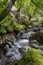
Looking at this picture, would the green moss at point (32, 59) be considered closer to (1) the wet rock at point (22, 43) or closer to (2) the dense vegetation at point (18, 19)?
(2) the dense vegetation at point (18, 19)

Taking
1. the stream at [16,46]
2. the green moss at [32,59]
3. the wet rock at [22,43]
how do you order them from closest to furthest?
1. the green moss at [32,59]
2. the stream at [16,46]
3. the wet rock at [22,43]

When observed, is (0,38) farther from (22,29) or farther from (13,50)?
(22,29)

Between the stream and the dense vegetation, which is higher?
the dense vegetation

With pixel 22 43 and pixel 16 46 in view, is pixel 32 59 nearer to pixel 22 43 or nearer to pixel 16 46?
pixel 16 46

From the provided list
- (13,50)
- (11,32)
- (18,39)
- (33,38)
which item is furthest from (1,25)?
(13,50)

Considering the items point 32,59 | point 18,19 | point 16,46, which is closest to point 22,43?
point 16,46

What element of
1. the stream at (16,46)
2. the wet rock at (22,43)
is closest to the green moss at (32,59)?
the stream at (16,46)

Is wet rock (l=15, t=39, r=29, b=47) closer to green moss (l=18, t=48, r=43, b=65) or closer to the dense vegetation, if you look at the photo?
the dense vegetation

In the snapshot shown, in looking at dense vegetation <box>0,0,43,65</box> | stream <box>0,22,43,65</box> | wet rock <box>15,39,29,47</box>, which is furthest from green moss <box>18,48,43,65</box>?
wet rock <box>15,39,29,47</box>

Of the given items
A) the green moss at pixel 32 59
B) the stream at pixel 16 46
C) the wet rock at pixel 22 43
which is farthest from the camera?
the wet rock at pixel 22 43

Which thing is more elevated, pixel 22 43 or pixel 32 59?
pixel 32 59

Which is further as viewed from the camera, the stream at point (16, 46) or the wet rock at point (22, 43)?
the wet rock at point (22, 43)

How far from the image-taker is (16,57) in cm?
786

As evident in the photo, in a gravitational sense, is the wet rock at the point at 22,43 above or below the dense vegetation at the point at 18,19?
below
